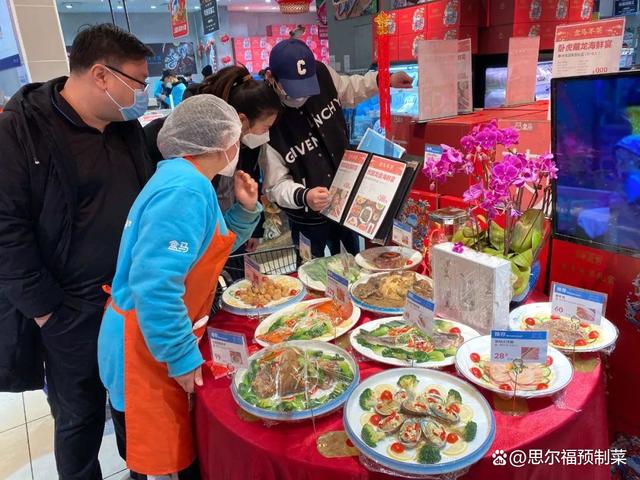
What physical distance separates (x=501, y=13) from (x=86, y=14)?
13.7 metres

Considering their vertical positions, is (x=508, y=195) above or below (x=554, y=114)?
below

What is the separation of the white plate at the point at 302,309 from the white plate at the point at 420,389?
0.96 feet

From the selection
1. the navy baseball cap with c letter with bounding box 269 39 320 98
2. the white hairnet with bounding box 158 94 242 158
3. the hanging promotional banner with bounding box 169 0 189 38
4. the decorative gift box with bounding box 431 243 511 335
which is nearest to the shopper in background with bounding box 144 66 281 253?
the navy baseball cap with c letter with bounding box 269 39 320 98

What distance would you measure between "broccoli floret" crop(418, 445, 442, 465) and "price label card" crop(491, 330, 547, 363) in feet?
1.06

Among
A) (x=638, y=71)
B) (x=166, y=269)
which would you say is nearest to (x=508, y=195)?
(x=638, y=71)

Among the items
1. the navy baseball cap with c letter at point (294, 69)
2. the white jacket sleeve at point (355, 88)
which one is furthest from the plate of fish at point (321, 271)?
the white jacket sleeve at point (355, 88)

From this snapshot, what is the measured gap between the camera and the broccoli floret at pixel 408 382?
1.34 metres

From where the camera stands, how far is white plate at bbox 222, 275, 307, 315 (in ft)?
6.08

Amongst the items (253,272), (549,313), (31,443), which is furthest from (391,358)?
(31,443)

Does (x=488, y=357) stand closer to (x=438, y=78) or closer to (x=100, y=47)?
(x=438, y=78)

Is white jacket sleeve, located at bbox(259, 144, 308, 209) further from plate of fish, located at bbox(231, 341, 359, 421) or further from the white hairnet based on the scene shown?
plate of fish, located at bbox(231, 341, 359, 421)

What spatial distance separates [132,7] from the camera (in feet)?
43.8

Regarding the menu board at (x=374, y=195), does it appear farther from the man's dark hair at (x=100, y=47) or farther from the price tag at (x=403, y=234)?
the man's dark hair at (x=100, y=47)

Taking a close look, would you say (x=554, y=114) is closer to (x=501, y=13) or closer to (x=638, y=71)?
(x=638, y=71)
